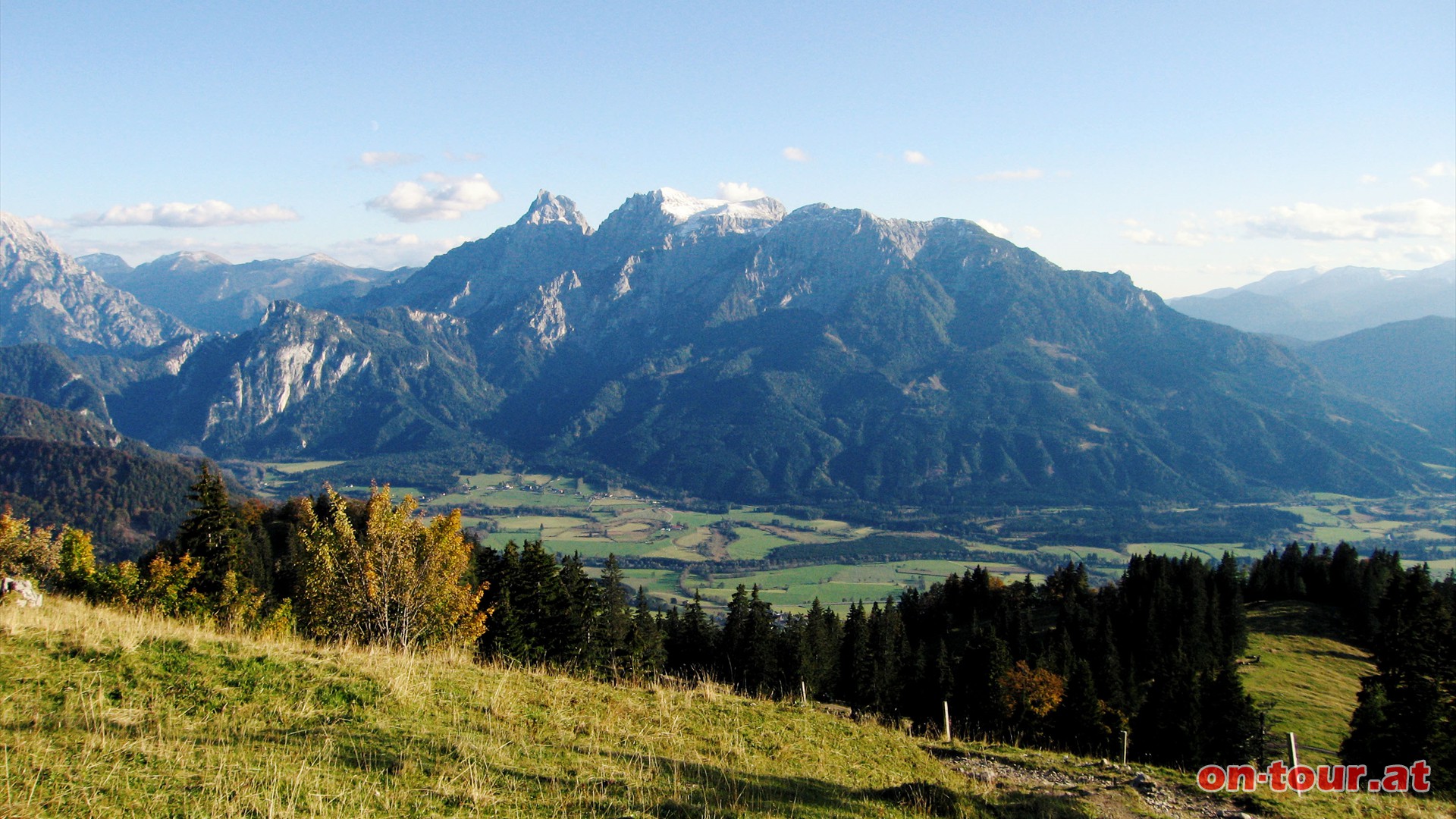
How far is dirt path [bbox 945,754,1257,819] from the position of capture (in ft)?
46.4

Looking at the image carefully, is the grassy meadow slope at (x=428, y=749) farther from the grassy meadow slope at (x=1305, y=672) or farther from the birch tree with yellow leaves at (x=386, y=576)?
the grassy meadow slope at (x=1305, y=672)

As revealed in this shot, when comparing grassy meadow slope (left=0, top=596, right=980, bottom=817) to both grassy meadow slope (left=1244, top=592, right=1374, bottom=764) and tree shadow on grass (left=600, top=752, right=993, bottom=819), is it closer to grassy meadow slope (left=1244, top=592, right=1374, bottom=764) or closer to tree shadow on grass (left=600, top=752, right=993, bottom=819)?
tree shadow on grass (left=600, top=752, right=993, bottom=819)

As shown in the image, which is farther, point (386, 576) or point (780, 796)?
point (386, 576)

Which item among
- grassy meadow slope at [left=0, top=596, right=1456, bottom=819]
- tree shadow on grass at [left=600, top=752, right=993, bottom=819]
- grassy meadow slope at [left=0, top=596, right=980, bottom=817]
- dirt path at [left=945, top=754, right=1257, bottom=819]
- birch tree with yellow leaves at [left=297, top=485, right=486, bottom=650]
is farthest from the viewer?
birch tree with yellow leaves at [left=297, top=485, right=486, bottom=650]

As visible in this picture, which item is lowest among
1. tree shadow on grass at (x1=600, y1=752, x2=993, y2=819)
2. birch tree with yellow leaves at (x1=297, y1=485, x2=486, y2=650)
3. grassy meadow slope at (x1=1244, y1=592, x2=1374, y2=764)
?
grassy meadow slope at (x1=1244, y1=592, x2=1374, y2=764)

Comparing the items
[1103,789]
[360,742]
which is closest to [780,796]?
[360,742]

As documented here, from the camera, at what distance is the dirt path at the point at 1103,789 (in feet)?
46.4

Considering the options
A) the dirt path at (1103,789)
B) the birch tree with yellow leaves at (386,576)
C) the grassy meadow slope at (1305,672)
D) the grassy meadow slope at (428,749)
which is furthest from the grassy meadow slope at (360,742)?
the grassy meadow slope at (1305,672)

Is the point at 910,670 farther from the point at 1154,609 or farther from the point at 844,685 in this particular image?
the point at 1154,609

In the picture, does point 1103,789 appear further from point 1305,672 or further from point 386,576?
point 1305,672

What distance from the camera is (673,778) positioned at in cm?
1076

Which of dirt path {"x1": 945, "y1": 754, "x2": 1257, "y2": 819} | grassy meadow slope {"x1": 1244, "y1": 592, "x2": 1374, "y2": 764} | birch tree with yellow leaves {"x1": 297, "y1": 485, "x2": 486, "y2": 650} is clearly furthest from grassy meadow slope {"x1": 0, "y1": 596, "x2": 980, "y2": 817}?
grassy meadow slope {"x1": 1244, "y1": 592, "x2": 1374, "y2": 764}

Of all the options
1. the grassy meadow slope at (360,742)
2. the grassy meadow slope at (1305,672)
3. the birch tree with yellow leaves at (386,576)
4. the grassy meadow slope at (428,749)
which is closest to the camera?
the grassy meadow slope at (360,742)

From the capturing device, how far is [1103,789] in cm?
1563
